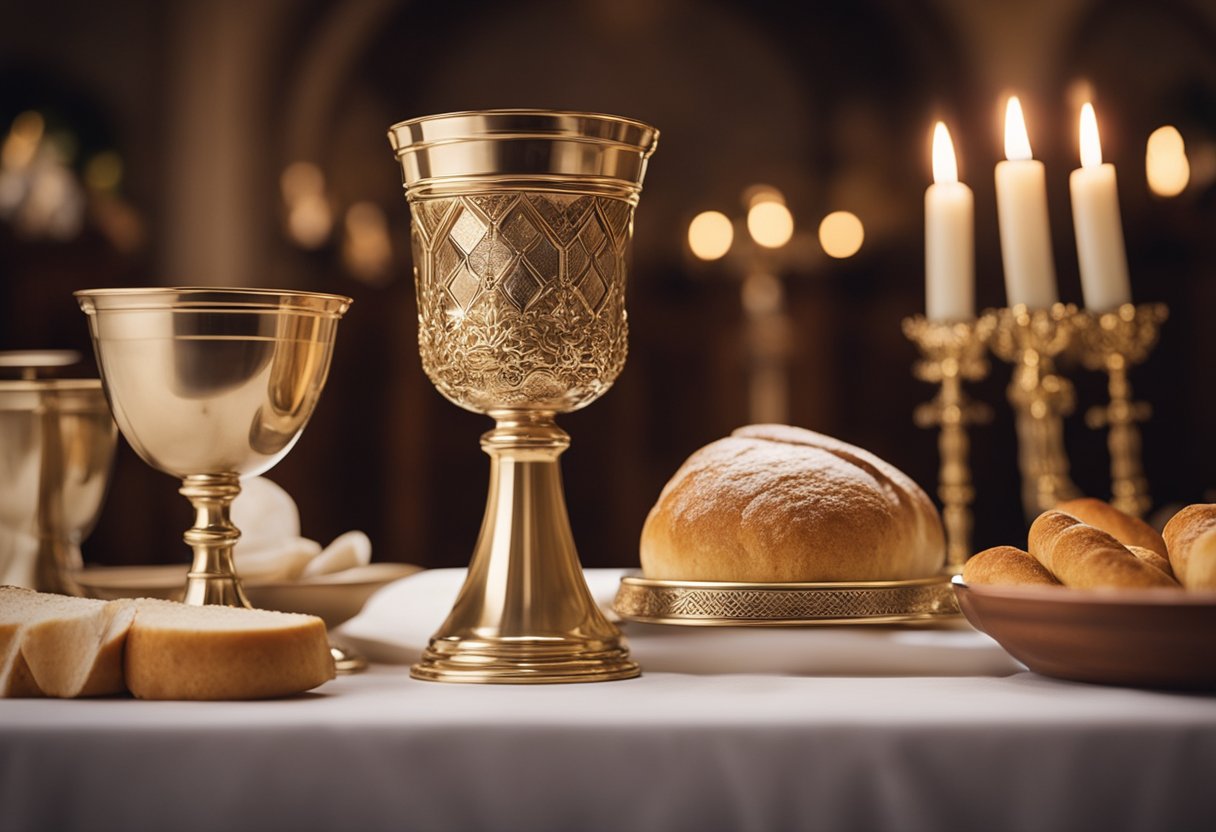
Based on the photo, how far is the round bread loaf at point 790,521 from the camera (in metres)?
1.16

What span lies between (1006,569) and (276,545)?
0.75 m

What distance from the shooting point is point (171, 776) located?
2.95ft

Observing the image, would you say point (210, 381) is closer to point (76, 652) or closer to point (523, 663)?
point (76, 652)

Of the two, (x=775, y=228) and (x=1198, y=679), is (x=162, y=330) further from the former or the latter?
(x=775, y=228)

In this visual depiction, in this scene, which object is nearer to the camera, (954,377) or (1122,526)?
(1122,526)

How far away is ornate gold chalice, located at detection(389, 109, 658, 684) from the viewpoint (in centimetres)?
113

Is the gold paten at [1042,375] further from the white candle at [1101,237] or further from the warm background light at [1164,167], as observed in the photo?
the warm background light at [1164,167]

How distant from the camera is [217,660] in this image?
1.01 m

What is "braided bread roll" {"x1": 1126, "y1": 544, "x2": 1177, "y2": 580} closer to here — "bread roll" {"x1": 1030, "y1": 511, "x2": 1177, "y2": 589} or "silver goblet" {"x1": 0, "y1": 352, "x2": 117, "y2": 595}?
"bread roll" {"x1": 1030, "y1": 511, "x2": 1177, "y2": 589}

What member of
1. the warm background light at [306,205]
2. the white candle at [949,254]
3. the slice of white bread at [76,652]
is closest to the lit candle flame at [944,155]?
the white candle at [949,254]

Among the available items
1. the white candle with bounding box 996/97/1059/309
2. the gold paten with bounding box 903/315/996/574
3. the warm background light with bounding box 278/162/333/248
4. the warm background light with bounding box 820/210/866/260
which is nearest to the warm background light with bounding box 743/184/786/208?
the warm background light with bounding box 820/210/866/260

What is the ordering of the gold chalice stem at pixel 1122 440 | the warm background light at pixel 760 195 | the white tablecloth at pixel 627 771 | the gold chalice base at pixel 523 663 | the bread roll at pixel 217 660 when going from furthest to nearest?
the warm background light at pixel 760 195 < the gold chalice stem at pixel 1122 440 < the gold chalice base at pixel 523 663 < the bread roll at pixel 217 660 < the white tablecloth at pixel 627 771

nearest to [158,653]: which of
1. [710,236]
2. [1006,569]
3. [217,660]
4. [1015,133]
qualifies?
[217,660]

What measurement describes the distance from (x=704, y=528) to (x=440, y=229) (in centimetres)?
34
